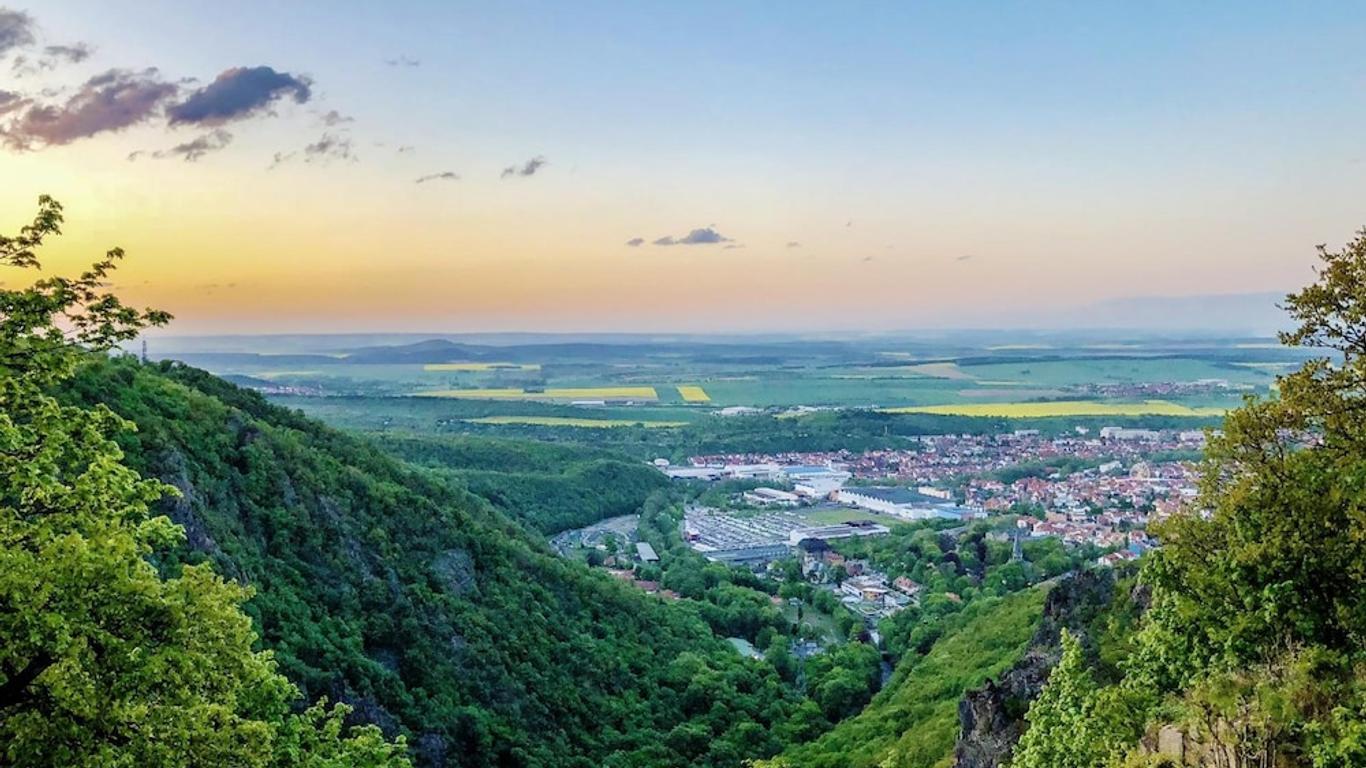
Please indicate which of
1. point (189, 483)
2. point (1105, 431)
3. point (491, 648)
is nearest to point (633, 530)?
point (491, 648)

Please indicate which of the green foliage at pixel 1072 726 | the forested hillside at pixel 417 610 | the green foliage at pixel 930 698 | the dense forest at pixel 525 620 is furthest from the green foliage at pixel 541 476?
the green foliage at pixel 1072 726

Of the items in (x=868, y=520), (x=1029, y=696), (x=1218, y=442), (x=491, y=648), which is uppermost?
(x=1218, y=442)

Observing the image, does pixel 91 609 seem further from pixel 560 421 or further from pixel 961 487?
pixel 560 421

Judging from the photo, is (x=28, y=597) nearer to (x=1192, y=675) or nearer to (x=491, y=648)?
(x=1192, y=675)

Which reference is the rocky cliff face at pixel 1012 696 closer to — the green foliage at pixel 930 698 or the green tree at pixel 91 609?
the green foliage at pixel 930 698

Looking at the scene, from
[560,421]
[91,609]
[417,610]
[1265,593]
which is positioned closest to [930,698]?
[417,610]

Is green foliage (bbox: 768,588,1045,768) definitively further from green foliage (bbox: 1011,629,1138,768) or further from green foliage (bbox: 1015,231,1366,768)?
green foliage (bbox: 1015,231,1366,768)
